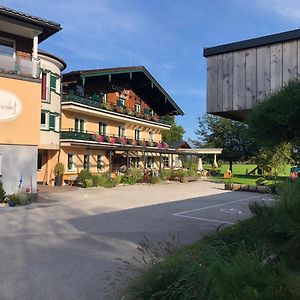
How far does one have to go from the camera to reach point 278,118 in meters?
3.96

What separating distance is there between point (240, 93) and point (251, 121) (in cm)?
64

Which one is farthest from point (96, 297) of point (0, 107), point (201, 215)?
point (0, 107)

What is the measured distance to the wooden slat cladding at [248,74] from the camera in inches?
174

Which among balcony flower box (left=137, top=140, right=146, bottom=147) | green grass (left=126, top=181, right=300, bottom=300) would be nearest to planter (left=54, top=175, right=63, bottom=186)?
balcony flower box (left=137, top=140, right=146, bottom=147)

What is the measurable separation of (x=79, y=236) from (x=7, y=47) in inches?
597

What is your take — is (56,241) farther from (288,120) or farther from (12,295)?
(288,120)

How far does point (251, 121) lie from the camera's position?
4.28 m

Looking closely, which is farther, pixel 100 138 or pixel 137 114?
pixel 137 114

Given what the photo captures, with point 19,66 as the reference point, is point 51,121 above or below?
below

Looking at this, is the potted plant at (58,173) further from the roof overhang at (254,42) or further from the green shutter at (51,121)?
the roof overhang at (254,42)

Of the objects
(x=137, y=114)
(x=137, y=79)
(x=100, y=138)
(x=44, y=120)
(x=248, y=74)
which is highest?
(x=137, y=79)

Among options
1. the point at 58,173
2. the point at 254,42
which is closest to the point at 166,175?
the point at 58,173

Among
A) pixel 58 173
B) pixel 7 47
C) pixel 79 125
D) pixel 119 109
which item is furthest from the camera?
pixel 119 109

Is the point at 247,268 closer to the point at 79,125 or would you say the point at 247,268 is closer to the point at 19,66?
the point at 19,66
